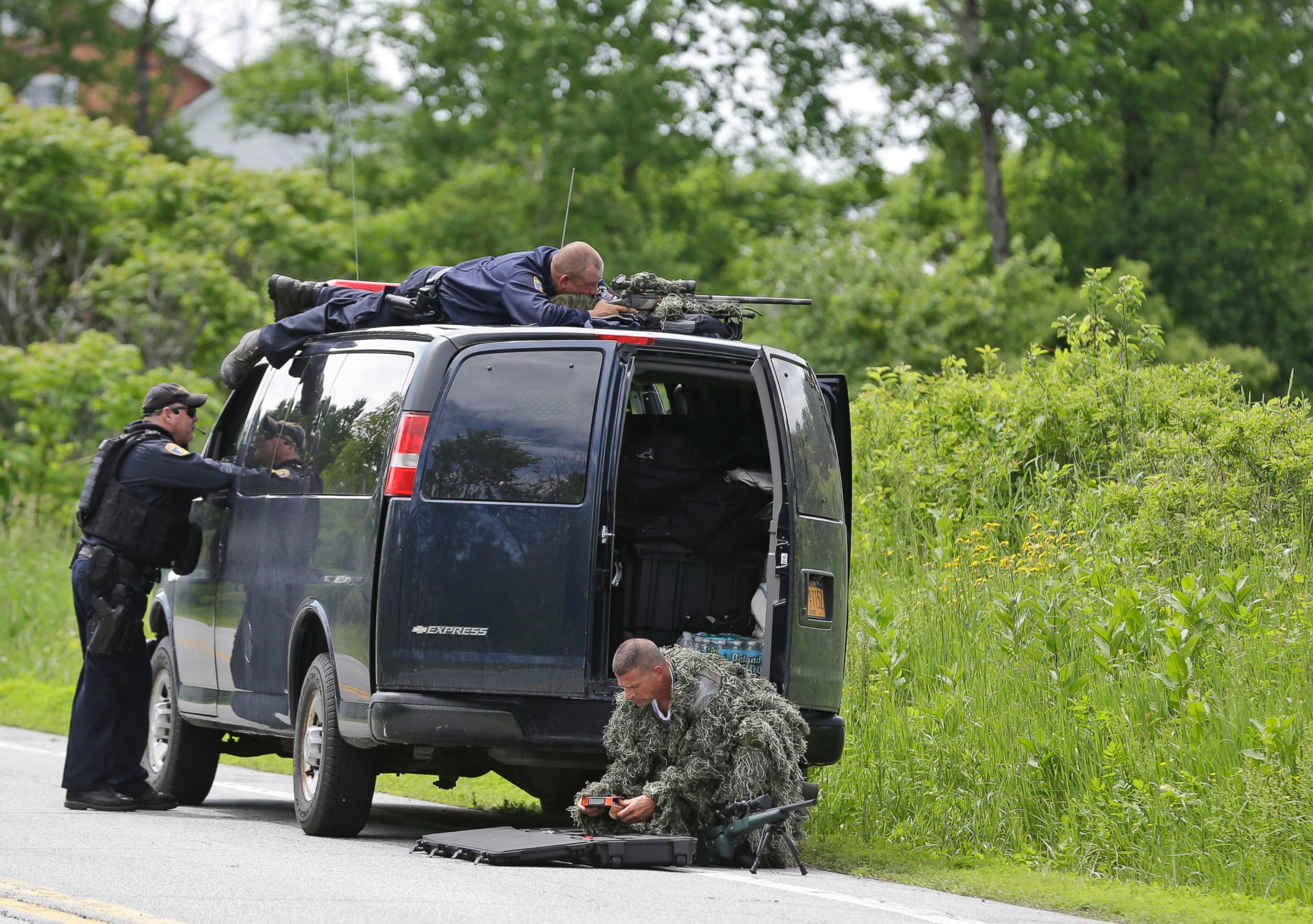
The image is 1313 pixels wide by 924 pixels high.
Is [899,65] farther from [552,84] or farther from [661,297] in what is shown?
[661,297]

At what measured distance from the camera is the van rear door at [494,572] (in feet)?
24.9

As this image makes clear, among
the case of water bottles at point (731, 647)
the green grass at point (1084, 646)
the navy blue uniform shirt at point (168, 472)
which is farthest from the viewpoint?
the navy blue uniform shirt at point (168, 472)

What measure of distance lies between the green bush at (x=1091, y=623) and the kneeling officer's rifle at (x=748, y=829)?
1236 mm

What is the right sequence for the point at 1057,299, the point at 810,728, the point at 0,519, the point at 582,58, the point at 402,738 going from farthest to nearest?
Result: 1. the point at 582,58
2. the point at 1057,299
3. the point at 0,519
4. the point at 810,728
5. the point at 402,738

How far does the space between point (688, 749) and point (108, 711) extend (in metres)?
3.77

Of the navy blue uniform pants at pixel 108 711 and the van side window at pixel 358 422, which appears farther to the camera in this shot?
the navy blue uniform pants at pixel 108 711

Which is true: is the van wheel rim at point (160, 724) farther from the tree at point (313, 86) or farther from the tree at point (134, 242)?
the tree at point (313, 86)

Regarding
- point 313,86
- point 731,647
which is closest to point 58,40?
point 313,86

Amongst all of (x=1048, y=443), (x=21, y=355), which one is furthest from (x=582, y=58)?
(x=1048, y=443)

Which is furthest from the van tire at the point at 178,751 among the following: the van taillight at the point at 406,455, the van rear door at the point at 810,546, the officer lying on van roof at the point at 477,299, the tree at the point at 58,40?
the tree at the point at 58,40

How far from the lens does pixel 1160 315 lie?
2959 centimetres

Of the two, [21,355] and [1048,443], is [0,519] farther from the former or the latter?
[1048,443]

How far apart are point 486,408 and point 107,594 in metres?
3.10

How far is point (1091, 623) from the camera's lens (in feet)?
31.8
